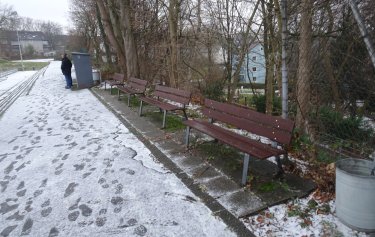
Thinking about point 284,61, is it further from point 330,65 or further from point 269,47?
A: point 269,47

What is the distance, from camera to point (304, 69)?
4965mm

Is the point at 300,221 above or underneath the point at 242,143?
underneath

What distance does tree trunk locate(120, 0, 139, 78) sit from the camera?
11.6 m

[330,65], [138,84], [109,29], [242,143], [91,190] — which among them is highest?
[109,29]

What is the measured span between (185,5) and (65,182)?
9727 millimetres

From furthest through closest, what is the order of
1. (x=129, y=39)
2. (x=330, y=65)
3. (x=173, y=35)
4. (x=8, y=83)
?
(x=8, y=83) → (x=129, y=39) → (x=173, y=35) → (x=330, y=65)

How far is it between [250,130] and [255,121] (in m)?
0.15

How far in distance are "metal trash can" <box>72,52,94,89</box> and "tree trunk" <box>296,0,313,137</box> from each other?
11375 millimetres

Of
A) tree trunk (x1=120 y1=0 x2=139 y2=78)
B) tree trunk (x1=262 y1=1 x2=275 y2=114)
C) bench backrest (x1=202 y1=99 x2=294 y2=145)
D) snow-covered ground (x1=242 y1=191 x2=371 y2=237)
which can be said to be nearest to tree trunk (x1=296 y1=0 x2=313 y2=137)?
bench backrest (x1=202 y1=99 x2=294 y2=145)

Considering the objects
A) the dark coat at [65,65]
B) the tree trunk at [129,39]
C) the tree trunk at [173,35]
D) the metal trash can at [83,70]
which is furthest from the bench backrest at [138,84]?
the dark coat at [65,65]

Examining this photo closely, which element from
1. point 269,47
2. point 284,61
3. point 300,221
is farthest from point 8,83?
point 300,221

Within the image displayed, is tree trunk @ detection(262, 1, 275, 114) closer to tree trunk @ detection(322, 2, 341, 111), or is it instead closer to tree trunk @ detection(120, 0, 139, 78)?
tree trunk @ detection(322, 2, 341, 111)

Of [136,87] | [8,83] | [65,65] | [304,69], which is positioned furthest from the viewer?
[8,83]

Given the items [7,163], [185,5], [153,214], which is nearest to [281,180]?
[153,214]
